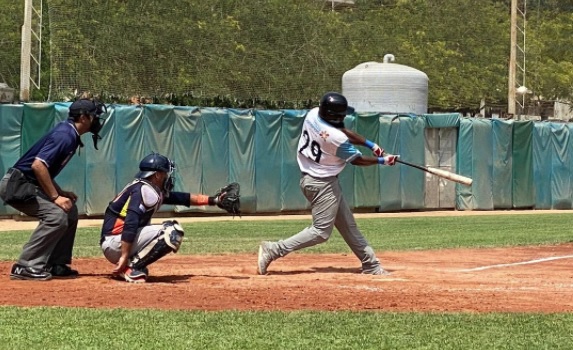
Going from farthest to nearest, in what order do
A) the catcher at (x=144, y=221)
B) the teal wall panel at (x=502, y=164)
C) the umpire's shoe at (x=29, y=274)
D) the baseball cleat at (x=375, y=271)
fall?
the teal wall panel at (x=502, y=164) < the baseball cleat at (x=375, y=271) < the umpire's shoe at (x=29, y=274) < the catcher at (x=144, y=221)

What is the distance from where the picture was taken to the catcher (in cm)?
929

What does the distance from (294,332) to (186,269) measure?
4346 mm

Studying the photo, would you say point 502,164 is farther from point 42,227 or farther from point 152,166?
point 42,227

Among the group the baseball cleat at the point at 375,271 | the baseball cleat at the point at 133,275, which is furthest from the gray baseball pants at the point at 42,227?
the baseball cleat at the point at 375,271

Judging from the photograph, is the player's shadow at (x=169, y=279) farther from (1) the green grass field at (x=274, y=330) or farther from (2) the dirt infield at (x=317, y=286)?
(1) the green grass field at (x=274, y=330)

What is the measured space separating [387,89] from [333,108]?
63.1ft

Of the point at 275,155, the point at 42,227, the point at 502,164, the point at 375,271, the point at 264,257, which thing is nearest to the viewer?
the point at 42,227

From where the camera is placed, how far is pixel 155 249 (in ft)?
30.9

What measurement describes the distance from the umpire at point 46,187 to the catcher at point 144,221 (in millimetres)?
474

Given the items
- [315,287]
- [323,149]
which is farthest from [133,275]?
[323,149]

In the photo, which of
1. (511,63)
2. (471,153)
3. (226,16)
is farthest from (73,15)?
(511,63)

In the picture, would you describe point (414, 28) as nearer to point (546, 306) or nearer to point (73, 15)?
point (73, 15)

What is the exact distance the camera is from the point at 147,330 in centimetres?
687

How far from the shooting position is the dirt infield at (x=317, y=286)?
8258 millimetres
